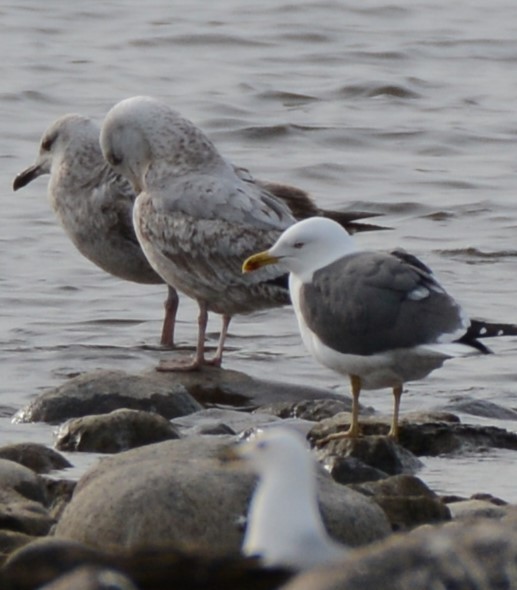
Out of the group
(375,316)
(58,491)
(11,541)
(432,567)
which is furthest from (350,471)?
(432,567)

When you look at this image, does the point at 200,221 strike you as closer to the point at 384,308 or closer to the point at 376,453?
the point at 384,308

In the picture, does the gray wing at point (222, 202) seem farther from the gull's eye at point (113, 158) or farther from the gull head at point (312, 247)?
the gull head at point (312, 247)

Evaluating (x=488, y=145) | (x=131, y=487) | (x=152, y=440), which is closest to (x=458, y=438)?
(x=152, y=440)

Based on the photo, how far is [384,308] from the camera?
319 inches

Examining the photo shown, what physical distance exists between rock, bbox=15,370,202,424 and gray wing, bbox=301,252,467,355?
1.21 meters

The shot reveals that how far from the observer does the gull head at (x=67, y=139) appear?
11.9 meters

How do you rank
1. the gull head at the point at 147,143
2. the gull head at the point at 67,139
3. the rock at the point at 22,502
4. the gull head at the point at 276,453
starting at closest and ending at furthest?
the gull head at the point at 276,453
the rock at the point at 22,502
the gull head at the point at 147,143
the gull head at the point at 67,139

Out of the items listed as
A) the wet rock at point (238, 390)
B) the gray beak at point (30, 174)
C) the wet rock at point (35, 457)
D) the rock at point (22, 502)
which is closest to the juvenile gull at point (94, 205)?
the gray beak at point (30, 174)

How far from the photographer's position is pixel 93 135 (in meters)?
12.0

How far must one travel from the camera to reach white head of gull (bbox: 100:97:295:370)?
10523 mm

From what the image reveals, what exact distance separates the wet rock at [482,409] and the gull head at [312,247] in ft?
4.85

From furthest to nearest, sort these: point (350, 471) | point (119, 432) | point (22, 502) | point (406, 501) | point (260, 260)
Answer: point (260, 260) → point (119, 432) → point (350, 471) → point (406, 501) → point (22, 502)

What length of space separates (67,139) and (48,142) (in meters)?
0.23

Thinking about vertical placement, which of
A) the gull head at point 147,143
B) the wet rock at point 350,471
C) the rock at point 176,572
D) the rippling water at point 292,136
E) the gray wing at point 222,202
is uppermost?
the rock at point 176,572
